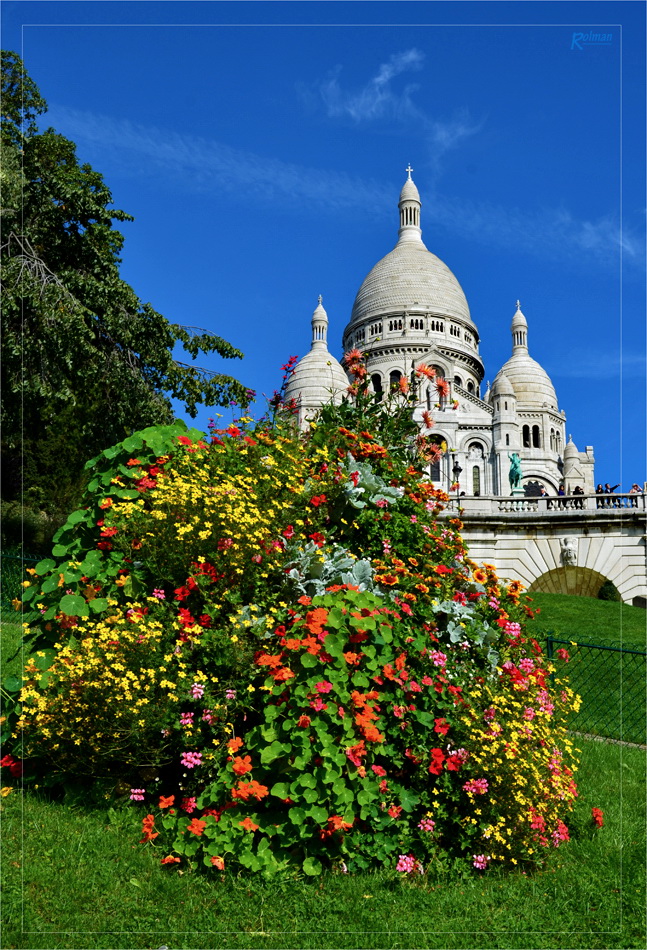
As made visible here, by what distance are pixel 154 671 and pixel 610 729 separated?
5.58 m

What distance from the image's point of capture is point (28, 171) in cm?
1350

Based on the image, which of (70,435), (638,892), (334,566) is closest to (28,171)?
(70,435)

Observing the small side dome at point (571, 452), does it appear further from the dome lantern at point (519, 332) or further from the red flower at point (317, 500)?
the red flower at point (317, 500)

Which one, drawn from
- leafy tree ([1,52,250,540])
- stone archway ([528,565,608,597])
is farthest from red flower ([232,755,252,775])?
stone archway ([528,565,608,597])

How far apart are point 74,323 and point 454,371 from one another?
58.9 m

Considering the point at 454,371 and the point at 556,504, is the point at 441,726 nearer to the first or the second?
the point at 556,504

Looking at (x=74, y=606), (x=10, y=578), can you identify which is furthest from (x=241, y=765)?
(x=10, y=578)

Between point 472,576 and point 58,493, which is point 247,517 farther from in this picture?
point 58,493

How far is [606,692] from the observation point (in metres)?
9.03

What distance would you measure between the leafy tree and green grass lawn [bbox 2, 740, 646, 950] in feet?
22.8

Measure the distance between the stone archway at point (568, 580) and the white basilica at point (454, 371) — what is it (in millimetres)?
30657

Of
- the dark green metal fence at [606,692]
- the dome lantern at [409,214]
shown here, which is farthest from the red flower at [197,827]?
A: the dome lantern at [409,214]

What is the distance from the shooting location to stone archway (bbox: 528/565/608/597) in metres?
18.6

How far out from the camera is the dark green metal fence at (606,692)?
25.5 feet
